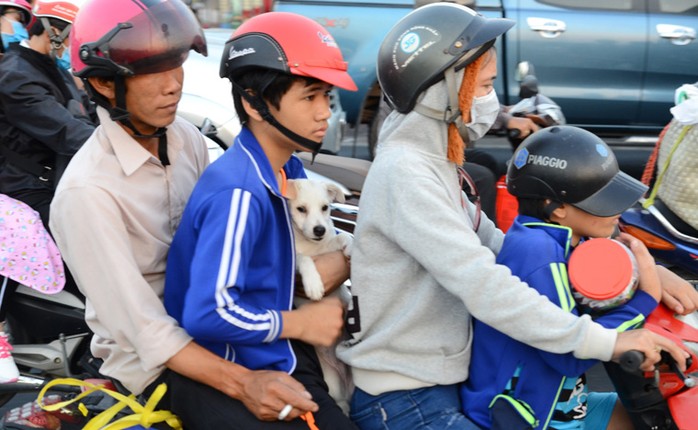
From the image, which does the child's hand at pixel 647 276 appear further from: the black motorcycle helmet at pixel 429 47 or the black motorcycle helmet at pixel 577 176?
the black motorcycle helmet at pixel 429 47

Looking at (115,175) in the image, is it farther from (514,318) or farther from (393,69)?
(514,318)

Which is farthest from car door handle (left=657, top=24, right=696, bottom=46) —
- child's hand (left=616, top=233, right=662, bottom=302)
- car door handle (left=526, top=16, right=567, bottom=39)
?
child's hand (left=616, top=233, right=662, bottom=302)

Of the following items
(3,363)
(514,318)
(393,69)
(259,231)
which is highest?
(393,69)

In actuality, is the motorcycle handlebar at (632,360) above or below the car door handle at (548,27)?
above

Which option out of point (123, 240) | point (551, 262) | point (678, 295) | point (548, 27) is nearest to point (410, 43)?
point (551, 262)

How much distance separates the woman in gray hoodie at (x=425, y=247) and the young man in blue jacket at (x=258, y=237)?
140mm

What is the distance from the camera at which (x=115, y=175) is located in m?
2.44

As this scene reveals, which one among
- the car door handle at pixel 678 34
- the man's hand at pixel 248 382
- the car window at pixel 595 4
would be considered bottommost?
the car door handle at pixel 678 34

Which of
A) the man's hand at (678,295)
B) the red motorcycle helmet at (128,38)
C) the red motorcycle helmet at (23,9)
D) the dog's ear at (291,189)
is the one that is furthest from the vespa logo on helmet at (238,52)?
the red motorcycle helmet at (23,9)

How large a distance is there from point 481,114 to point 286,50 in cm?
54

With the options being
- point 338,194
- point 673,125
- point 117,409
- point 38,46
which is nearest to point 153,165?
point 117,409

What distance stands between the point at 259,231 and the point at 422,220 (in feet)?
1.36

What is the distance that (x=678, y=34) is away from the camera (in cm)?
785

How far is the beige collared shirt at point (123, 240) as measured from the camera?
7.54 feet
